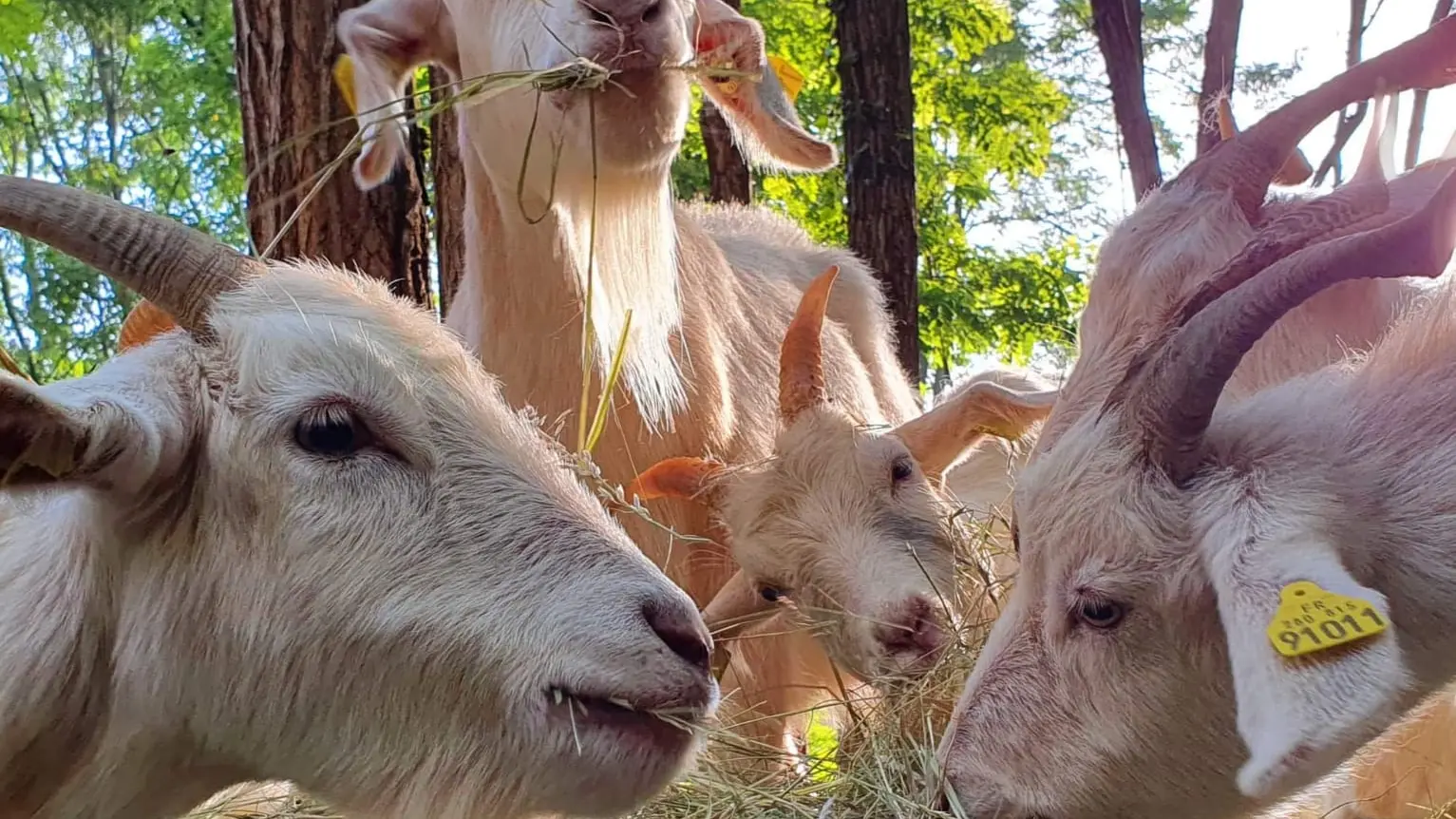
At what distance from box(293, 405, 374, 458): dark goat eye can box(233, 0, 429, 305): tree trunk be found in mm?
2684

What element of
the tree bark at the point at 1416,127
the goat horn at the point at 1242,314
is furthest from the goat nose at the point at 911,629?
the tree bark at the point at 1416,127

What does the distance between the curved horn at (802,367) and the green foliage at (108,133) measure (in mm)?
7251

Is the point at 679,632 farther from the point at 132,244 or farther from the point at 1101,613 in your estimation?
the point at 132,244

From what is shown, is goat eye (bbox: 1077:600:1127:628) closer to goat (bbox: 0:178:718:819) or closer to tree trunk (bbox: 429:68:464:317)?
goat (bbox: 0:178:718:819)

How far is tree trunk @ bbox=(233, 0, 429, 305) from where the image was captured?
487 centimetres

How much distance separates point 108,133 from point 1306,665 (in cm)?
1481

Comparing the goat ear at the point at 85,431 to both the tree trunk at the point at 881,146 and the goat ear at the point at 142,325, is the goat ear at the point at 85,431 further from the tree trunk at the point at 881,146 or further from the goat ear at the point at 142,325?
the tree trunk at the point at 881,146

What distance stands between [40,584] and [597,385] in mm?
1816

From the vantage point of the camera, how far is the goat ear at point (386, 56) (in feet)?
12.5

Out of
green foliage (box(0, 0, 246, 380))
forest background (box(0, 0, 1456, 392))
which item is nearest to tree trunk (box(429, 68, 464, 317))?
forest background (box(0, 0, 1456, 392))

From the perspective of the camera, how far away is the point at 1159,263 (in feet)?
11.2

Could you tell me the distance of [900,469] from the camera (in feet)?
13.2

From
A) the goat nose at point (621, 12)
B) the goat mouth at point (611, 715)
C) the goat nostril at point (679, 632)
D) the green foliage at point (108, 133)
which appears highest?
the green foliage at point (108, 133)

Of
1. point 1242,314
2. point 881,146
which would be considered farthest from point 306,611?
point 881,146
